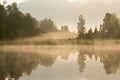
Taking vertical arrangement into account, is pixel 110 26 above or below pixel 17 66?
above

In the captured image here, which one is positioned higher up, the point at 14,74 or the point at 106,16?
the point at 106,16

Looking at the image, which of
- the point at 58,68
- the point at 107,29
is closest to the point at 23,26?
the point at 107,29

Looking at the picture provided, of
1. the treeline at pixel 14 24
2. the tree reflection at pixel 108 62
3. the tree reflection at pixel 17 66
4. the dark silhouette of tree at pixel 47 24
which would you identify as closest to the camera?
the tree reflection at pixel 17 66

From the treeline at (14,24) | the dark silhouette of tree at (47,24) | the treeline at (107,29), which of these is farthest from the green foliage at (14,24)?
the dark silhouette of tree at (47,24)

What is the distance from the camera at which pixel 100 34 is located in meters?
90.7

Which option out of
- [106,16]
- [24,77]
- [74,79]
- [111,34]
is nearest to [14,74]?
[24,77]

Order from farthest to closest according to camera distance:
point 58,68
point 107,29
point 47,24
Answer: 1. point 47,24
2. point 107,29
3. point 58,68

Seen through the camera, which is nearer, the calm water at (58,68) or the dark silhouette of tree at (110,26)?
the calm water at (58,68)

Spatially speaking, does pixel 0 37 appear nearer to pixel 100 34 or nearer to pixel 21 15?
pixel 21 15

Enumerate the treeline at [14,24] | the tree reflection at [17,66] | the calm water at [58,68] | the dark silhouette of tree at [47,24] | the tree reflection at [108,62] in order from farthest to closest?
the dark silhouette of tree at [47,24] < the treeline at [14,24] < the tree reflection at [108,62] < the tree reflection at [17,66] < the calm water at [58,68]

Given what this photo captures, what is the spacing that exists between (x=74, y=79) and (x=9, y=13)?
62.5 meters

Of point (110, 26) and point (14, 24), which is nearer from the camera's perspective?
point (14, 24)

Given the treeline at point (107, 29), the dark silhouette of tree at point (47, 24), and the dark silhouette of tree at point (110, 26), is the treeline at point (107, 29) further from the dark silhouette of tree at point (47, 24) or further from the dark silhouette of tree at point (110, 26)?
the dark silhouette of tree at point (47, 24)

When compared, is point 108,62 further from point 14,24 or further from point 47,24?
point 47,24
